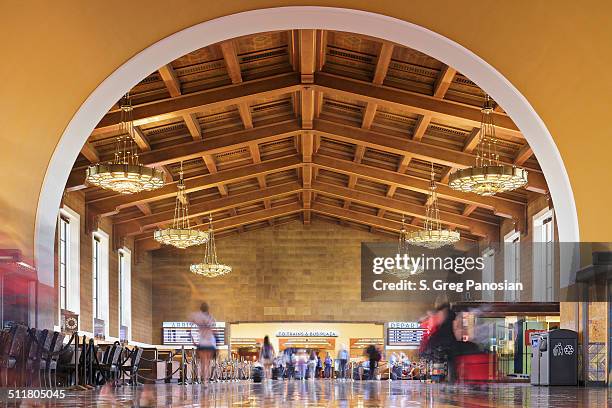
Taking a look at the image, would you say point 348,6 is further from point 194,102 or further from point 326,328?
point 326,328

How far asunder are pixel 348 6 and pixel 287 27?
66cm

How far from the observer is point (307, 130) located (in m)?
17.7

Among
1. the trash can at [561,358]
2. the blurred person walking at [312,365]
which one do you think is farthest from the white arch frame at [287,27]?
the blurred person walking at [312,365]

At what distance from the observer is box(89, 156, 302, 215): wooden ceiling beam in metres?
20.3

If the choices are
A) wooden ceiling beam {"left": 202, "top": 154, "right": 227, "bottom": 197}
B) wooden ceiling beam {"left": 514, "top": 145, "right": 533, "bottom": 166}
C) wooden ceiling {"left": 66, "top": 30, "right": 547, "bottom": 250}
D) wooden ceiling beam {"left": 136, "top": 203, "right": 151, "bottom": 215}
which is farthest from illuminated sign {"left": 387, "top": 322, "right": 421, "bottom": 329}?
wooden ceiling beam {"left": 514, "top": 145, "right": 533, "bottom": 166}

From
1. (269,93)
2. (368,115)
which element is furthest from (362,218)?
(269,93)

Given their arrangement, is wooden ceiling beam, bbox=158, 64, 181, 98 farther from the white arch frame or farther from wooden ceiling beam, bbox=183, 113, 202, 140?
the white arch frame

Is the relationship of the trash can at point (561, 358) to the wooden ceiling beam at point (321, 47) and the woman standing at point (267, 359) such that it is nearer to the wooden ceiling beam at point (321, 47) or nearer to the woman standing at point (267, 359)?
the wooden ceiling beam at point (321, 47)

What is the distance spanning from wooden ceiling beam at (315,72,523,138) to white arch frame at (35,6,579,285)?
269 inches

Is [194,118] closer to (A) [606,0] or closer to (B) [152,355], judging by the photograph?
(B) [152,355]

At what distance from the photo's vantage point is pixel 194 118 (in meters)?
15.9

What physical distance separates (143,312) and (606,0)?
2261 centimetres

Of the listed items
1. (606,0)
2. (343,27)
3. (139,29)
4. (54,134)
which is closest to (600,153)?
(606,0)

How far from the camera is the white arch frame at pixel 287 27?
7.21 meters
